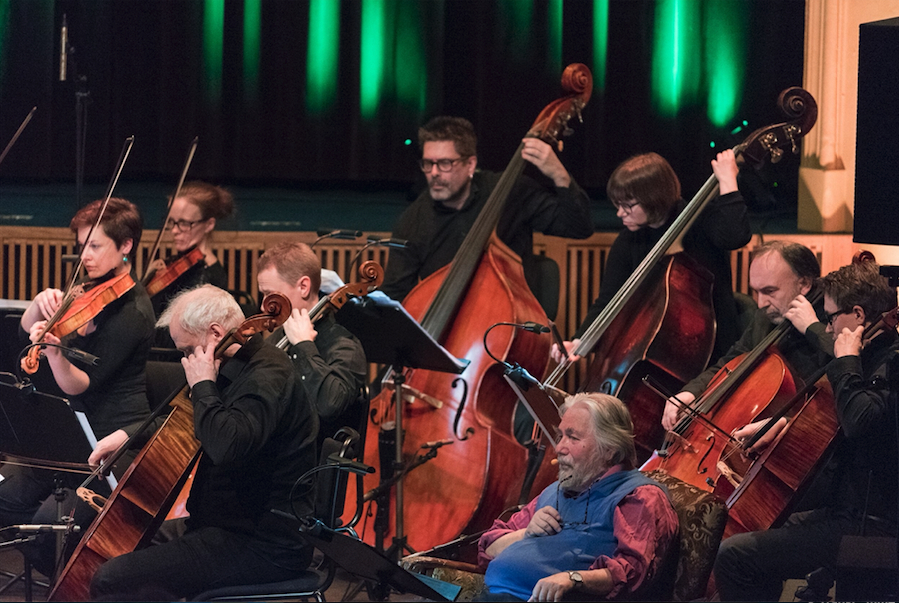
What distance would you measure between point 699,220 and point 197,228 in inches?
73.5

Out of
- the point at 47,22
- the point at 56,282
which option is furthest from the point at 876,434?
the point at 47,22

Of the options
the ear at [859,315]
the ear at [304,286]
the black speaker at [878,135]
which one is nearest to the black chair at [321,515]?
the ear at [304,286]

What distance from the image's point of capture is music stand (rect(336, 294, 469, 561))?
334cm

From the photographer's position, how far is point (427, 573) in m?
2.97

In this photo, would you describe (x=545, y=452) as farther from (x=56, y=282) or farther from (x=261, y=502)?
(x=56, y=282)

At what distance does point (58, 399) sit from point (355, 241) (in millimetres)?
2417

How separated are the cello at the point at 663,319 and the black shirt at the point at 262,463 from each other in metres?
1.04

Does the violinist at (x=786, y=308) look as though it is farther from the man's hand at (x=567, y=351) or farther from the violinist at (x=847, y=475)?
the man's hand at (x=567, y=351)

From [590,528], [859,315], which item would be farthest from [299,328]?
[859,315]

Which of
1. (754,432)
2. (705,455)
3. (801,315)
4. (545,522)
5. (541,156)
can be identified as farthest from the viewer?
(541,156)

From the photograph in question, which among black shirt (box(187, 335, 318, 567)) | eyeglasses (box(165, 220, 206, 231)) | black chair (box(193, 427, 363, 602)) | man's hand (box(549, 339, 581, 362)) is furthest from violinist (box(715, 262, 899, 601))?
eyeglasses (box(165, 220, 206, 231))

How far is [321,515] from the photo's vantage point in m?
2.74

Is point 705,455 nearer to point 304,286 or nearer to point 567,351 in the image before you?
point 567,351

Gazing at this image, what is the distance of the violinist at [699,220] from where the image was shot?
149 inches
